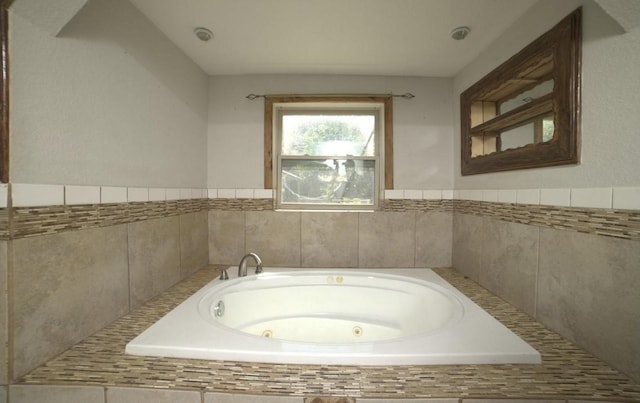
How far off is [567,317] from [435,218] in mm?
1037

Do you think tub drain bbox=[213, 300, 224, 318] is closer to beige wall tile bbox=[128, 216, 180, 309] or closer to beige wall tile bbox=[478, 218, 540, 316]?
beige wall tile bbox=[128, 216, 180, 309]

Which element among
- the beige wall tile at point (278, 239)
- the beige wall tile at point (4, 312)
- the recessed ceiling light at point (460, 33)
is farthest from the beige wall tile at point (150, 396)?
the recessed ceiling light at point (460, 33)

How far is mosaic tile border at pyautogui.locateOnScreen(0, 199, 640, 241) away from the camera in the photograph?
0.83 meters

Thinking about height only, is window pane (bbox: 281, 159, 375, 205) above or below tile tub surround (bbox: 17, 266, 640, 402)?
above

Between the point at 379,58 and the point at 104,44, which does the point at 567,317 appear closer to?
the point at 379,58

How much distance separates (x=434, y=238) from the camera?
2041 mm

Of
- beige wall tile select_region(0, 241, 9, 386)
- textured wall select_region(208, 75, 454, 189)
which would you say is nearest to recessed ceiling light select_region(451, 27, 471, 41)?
textured wall select_region(208, 75, 454, 189)

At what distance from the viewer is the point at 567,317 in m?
1.06

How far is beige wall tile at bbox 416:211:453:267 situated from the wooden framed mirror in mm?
394

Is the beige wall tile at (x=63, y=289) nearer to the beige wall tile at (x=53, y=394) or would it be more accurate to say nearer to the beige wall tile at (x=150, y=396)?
the beige wall tile at (x=53, y=394)

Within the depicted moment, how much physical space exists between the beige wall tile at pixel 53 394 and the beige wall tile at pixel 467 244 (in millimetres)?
1936

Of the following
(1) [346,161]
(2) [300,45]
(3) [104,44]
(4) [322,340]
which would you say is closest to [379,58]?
(2) [300,45]

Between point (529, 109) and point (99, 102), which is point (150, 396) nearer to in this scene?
point (99, 102)

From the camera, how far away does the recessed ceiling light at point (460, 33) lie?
146 centimetres
